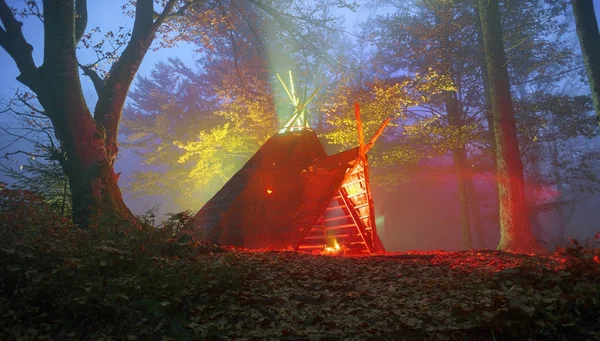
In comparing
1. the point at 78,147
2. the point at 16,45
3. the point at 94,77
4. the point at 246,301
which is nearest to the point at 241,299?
the point at 246,301

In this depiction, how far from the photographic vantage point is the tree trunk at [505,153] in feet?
32.8

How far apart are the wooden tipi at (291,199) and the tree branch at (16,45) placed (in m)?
5.44

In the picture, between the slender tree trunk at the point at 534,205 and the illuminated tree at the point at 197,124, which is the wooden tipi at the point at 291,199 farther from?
the slender tree trunk at the point at 534,205

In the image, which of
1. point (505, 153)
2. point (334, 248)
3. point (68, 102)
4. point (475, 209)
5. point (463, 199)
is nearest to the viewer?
point (68, 102)

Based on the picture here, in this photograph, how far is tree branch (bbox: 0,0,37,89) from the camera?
7.79 meters

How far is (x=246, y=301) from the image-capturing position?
4.21 m

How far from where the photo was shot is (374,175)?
2036cm

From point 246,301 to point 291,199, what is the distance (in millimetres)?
6809

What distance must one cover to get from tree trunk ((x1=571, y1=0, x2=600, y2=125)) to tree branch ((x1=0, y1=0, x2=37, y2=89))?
40.1ft

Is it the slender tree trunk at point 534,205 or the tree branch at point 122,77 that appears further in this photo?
the slender tree trunk at point 534,205

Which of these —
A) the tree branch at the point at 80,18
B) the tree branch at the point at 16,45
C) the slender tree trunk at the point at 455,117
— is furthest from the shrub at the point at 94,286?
the slender tree trunk at the point at 455,117

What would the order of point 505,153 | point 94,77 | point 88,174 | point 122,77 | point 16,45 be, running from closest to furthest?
point 88,174
point 16,45
point 122,77
point 94,77
point 505,153

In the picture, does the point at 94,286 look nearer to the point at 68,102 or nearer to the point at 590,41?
the point at 68,102

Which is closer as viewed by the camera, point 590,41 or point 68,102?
point 590,41
